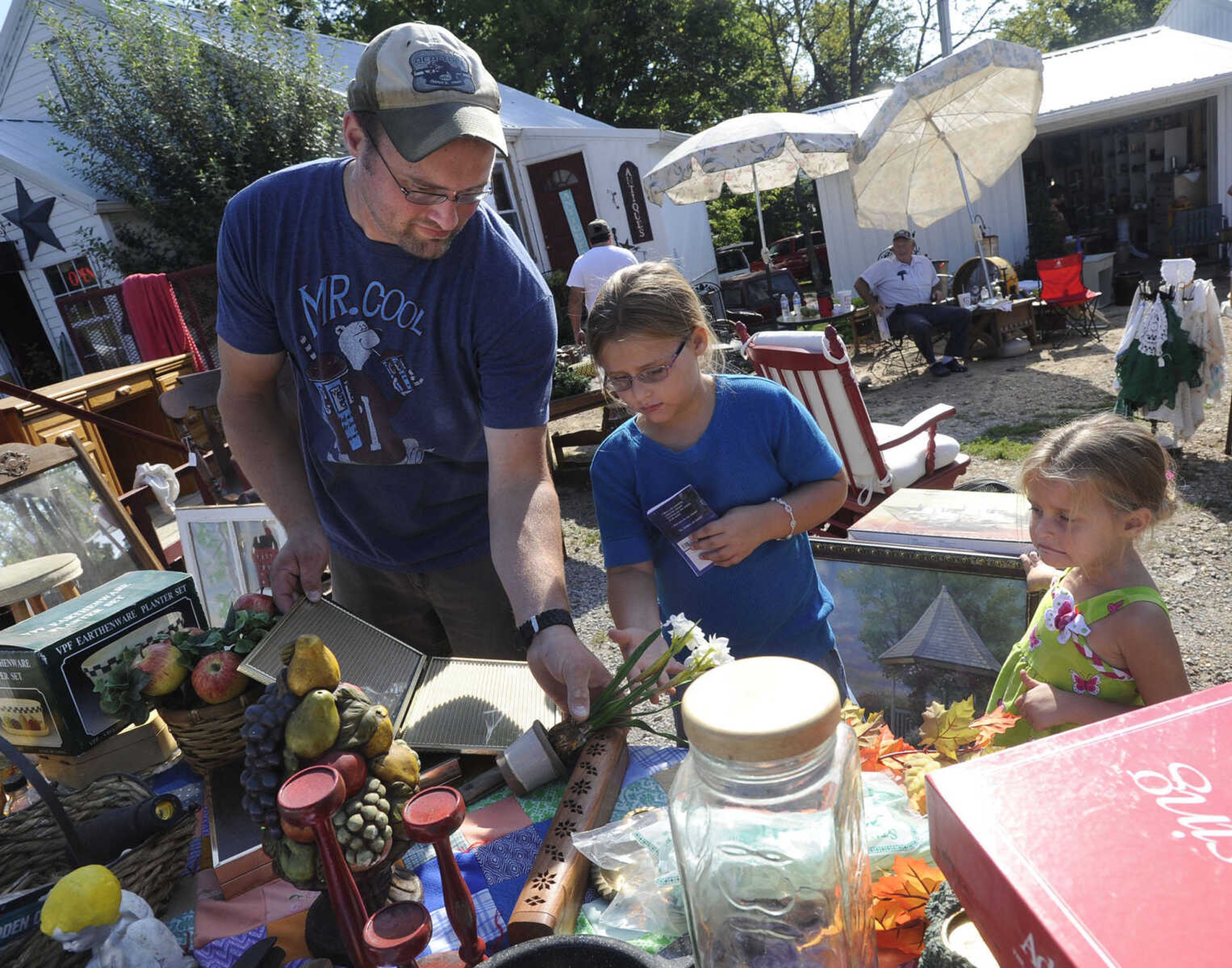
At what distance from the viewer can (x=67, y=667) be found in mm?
1634

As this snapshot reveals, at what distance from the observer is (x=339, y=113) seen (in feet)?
39.2

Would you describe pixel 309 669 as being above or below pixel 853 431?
above

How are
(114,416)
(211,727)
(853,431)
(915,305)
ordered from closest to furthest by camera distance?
(211,727)
(853,431)
(114,416)
(915,305)

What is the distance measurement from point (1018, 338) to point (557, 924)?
33.3ft

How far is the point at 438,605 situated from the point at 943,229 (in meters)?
13.3

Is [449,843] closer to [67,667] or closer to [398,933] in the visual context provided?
[398,933]

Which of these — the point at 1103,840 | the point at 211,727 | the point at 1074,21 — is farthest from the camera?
the point at 1074,21

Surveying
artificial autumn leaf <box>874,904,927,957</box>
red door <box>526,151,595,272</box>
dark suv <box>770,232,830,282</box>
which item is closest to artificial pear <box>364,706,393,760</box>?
artificial autumn leaf <box>874,904,927,957</box>

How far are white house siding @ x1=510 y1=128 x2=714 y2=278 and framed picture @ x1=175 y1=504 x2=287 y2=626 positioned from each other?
33.9 feet

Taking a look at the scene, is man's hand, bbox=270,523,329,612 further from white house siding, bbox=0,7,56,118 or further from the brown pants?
white house siding, bbox=0,7,56,118

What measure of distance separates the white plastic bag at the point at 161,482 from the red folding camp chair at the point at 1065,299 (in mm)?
9286

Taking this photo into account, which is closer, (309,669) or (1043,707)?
(309,669)

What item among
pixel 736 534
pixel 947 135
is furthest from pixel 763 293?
pixel 736 534

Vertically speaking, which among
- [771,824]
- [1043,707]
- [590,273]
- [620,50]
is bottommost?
[1043,707]
